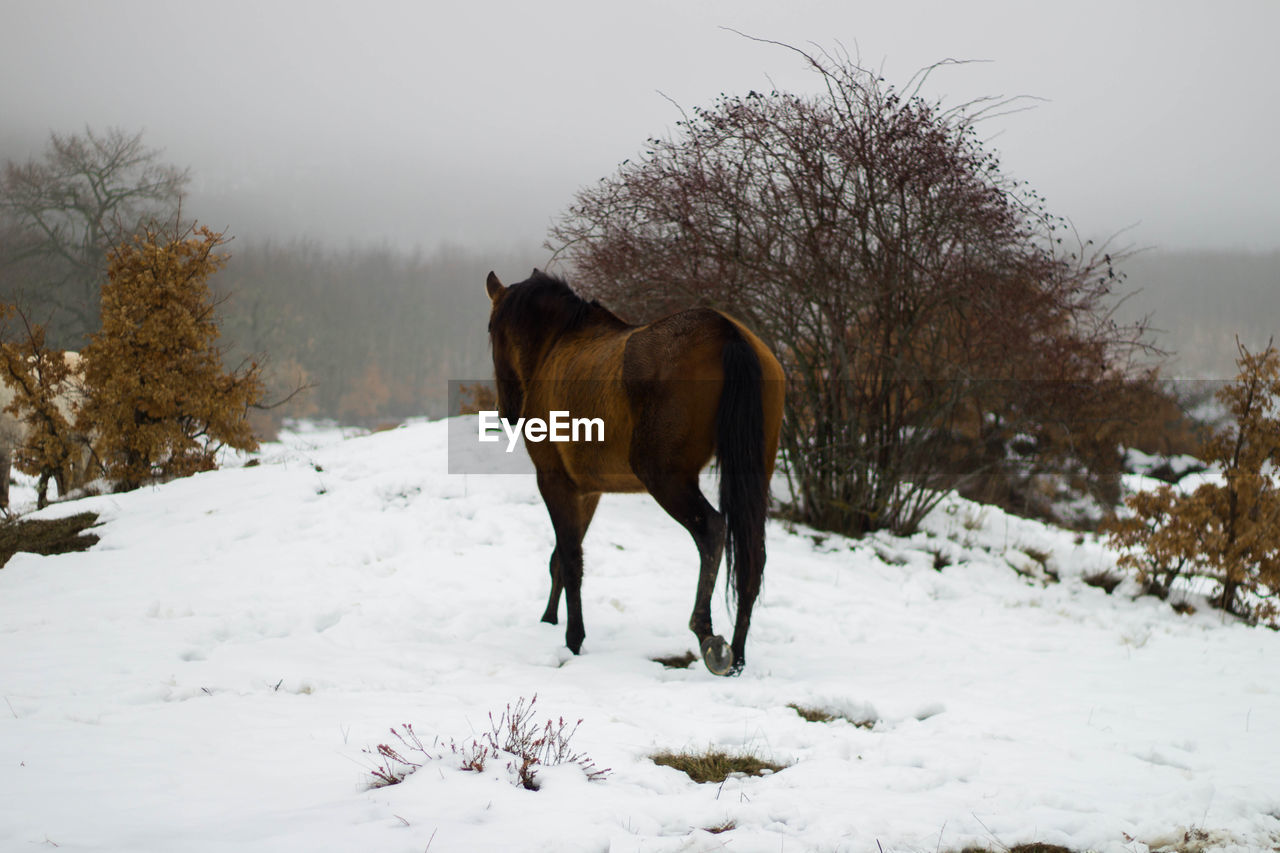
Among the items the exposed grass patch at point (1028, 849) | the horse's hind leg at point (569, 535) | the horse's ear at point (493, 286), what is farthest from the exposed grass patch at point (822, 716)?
the horse's ear at point (493, 286)

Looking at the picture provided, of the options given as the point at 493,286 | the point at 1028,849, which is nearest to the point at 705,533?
the point at 1028,849

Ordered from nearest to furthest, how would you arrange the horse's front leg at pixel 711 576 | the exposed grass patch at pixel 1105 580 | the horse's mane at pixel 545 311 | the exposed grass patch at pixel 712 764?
the exposed grass patch at pixel 712 764 < the horse's front leg at pixel 711 576 < the horse's mane at pixel 545 311 < the exposed grass patch at pixel 1105 580

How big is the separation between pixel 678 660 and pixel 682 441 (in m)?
1.47

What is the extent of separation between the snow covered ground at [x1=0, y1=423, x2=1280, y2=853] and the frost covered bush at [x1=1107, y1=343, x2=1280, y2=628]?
0.56m

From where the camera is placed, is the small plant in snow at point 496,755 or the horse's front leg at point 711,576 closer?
the small plant in snow at point 496,755

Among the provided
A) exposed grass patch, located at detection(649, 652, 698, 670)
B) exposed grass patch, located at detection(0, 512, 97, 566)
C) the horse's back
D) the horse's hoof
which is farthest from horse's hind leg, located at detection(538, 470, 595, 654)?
exposed grass patch, located at detection(0, 512, 97, 566)

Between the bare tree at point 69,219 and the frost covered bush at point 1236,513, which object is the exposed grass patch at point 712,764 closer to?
the frost covered bush at point 1236,513

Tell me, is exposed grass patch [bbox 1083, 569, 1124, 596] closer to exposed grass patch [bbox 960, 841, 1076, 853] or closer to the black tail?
the black tail

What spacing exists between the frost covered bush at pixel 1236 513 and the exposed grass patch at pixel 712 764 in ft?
20.1

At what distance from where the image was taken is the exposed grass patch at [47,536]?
23.7 ft

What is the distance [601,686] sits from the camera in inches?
166

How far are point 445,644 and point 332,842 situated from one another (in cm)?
278

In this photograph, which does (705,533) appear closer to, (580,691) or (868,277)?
(580,691)

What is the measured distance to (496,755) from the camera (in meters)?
2.89
